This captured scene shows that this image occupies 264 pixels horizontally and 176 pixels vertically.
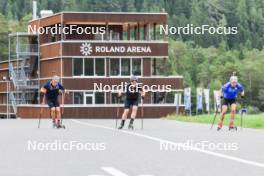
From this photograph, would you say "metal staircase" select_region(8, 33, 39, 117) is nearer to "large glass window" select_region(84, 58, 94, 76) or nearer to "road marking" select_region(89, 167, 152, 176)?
"large glass window" select_region(84, 58, 94, 76)

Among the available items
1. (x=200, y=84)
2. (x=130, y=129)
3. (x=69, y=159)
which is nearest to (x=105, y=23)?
(x=130, y=129)

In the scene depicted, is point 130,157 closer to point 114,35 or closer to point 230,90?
point 230,90

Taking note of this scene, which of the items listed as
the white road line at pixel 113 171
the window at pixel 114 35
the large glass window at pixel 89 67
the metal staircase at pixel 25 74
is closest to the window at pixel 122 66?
the large glass window at pixel 89 67

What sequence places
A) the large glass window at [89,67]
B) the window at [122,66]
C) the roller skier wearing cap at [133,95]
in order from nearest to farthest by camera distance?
the roller skier wearing cap at [133,95] → the large glass window at [89,67] → the window at [122,66]

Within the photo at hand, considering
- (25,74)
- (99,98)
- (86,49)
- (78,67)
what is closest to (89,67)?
(78,67)

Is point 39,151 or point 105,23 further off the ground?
point 105,23

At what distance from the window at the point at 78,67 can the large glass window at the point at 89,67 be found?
332mm

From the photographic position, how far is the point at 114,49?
240 ft

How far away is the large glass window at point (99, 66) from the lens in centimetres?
7294

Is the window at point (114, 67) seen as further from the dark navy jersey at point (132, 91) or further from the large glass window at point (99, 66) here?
the dark navy jersey at point (132, 91)

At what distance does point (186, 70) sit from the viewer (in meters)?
186

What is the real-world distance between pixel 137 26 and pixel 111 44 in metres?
4.96

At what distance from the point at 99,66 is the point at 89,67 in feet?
2.97

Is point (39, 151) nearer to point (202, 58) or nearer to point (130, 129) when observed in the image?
point (130, 129)
